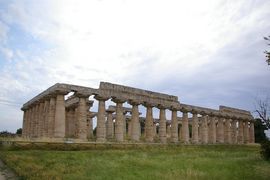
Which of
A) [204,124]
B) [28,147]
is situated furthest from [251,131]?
[28,147]

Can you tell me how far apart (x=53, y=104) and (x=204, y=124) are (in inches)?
1215

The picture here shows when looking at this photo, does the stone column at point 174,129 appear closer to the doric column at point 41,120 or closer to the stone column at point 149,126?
the stone column at point 149,126

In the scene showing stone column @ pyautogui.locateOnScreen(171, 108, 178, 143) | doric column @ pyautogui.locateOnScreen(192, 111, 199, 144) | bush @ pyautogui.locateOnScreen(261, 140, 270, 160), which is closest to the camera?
bush @ pyautogui.locateOnScreen(261, 140, 270, 160)

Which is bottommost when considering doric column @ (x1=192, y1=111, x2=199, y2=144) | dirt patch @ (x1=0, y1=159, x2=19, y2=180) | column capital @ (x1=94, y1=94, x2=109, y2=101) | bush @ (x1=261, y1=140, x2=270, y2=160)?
dirt patch @ (x1=0, y1=159, x2=19, y2=180)

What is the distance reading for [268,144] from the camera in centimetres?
2642

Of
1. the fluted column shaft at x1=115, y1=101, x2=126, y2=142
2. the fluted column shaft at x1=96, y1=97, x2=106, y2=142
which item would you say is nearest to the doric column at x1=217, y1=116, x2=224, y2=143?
the fluted column shaft at x1=115, y1=101, x2=126, y2=142

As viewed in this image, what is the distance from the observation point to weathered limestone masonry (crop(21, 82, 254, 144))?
43000 millimetres

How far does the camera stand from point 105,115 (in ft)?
168

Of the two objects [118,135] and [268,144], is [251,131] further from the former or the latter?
[268,144]

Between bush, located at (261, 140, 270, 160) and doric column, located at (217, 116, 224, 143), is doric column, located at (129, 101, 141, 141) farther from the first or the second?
doric column, located at (217, 116, 224, 143)

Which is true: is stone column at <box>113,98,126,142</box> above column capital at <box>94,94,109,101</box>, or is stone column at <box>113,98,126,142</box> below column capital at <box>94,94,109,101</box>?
below

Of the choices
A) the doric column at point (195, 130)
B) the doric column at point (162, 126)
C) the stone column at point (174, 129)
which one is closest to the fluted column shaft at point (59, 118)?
the doric column at point (162, 126)

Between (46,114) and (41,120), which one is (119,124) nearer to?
(46,114)

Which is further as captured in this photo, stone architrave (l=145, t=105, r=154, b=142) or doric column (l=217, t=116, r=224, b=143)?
doric column (l=217, t=116, r=224, b=143)
